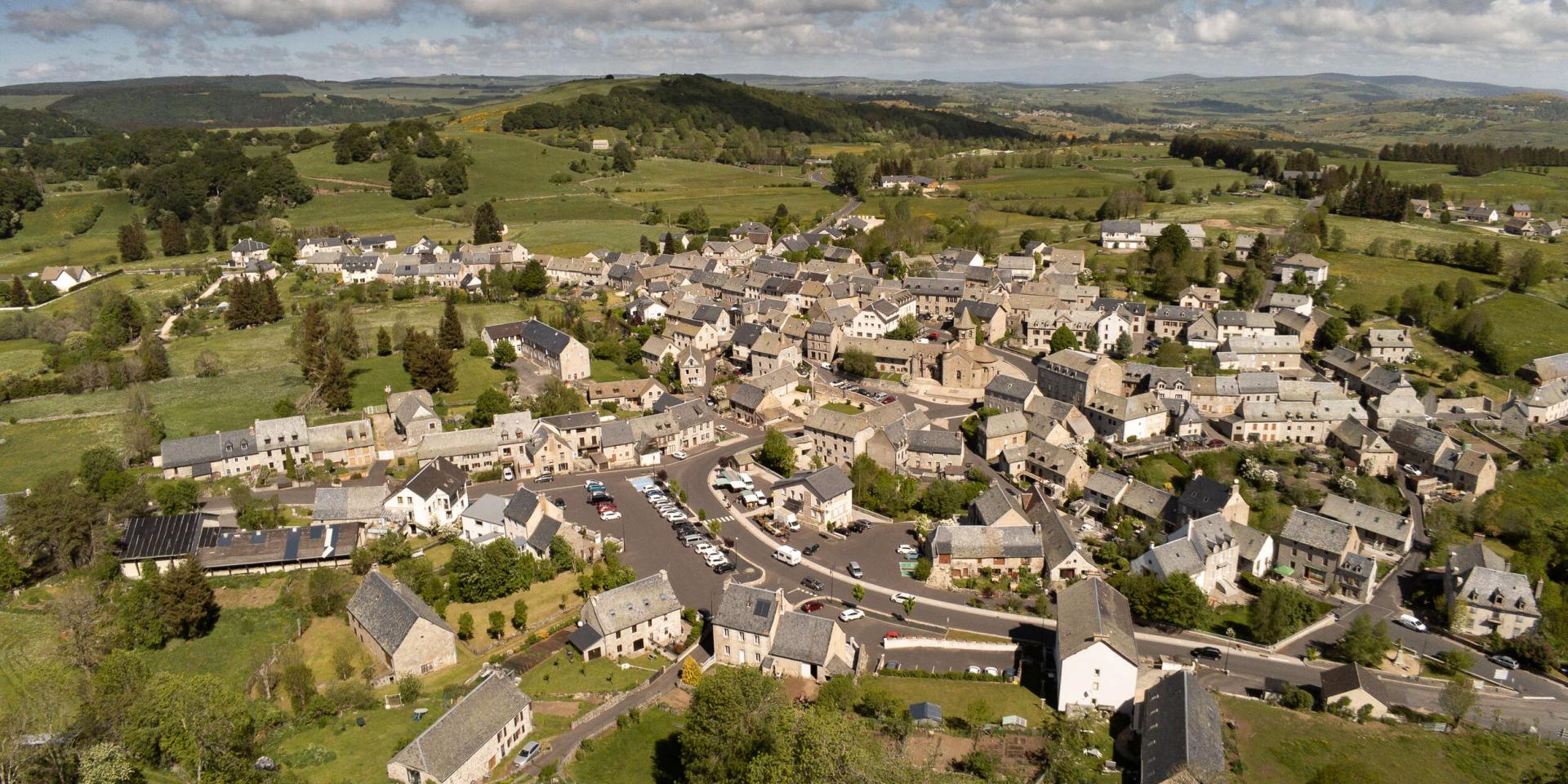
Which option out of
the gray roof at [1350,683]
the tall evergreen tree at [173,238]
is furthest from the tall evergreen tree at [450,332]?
the gray roof at [1350,683]

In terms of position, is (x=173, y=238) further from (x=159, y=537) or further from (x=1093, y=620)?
(x=1093, y=620)

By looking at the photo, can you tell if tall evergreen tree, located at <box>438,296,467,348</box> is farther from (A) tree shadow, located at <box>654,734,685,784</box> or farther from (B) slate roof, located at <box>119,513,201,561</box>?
(A) tree shadow, located at <box>654,734,685,784</box>

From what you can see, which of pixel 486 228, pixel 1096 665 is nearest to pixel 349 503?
pixel 1096 665

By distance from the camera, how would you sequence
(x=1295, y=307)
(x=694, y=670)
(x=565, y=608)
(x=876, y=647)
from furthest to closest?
(x=1295, y=307), (x=565, y=608), (x=876, y=647), (x=694, y=670)

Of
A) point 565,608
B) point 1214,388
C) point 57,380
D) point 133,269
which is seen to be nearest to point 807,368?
point 1214,388

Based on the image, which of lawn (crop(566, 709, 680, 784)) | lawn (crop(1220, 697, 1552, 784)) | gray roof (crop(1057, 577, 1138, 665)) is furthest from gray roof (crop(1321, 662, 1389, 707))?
lawn (crop(566, 709, 680, 784))

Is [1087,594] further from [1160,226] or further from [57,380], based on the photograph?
[1160,226]
